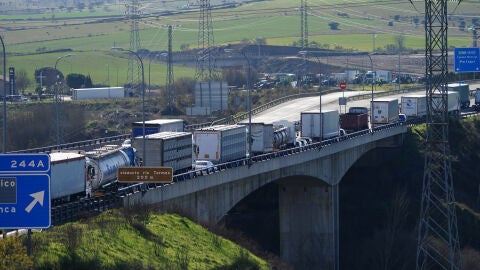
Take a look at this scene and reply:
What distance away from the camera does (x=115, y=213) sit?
151ft

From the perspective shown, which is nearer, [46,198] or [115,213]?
[46,198]

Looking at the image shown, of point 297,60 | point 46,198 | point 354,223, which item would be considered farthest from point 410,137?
point 297,60

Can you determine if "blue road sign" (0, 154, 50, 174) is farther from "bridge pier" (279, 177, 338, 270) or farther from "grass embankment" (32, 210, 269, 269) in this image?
"bridge pier" (279, 177, 338, 270)

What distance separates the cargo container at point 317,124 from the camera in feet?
266

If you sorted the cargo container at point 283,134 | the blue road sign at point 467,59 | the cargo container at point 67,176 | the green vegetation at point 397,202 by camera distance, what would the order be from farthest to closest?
the blue road sign at point 467,59, the green vegetation at point 397,202, the cargo container at point 283,134, the cargo container at point 67,176

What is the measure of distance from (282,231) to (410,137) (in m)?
26.3

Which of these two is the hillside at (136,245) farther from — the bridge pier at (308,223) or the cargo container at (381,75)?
the cargo container at (381,75)

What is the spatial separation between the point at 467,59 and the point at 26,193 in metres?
81.2

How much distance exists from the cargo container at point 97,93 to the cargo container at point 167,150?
78370 mm

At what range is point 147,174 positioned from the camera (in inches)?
1940

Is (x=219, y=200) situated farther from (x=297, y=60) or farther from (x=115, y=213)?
(x=297, y=60)

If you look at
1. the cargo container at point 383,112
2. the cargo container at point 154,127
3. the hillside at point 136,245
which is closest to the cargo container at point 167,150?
the hillside at point 136,245

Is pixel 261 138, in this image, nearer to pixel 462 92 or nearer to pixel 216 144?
pixel 216 144

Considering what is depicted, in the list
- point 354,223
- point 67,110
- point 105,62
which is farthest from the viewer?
point 105,62
